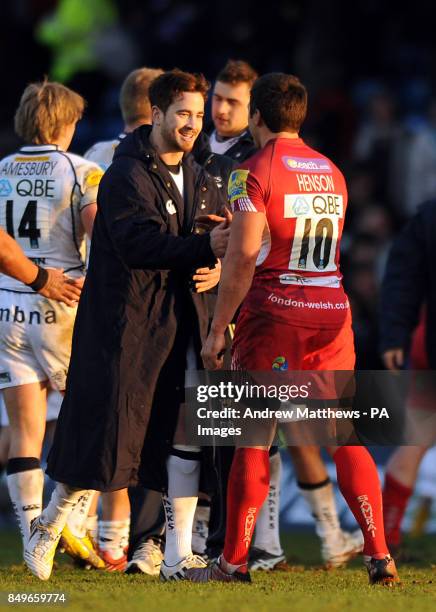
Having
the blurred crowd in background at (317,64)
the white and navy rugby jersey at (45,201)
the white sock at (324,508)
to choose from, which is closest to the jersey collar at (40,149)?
the white and navy rugby jersey at (45,201)

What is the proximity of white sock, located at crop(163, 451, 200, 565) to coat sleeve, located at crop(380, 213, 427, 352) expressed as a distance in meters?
2.45

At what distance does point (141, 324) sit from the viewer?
743 centimetres

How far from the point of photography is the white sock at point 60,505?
25.0 ft

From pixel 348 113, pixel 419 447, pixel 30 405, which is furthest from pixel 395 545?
pixel 348 113

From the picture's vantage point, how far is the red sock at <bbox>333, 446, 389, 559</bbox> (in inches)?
286

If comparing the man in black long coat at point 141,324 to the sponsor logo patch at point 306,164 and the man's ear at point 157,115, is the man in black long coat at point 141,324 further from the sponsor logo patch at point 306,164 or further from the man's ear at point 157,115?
the sponsor logo patch at point 306,164

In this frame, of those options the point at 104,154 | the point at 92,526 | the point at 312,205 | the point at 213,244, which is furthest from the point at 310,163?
the point at 92,526

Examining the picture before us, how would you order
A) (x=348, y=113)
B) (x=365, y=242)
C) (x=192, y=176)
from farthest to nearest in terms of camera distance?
(x=348, y=113)
(x=365, y=242)
(x=192, y=176)

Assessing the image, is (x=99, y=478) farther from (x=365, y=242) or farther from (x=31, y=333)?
(x=365, y=242)

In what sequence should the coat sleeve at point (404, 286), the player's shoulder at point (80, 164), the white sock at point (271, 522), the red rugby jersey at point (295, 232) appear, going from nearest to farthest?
the red rugby jersey at point (295, 232)
the player's shoulder at point (80, 164)
the white sock at point (271, 522)
the coat sleeve at point (404, 286)

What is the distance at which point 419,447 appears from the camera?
386 inches

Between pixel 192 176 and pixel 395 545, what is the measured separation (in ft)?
9.77

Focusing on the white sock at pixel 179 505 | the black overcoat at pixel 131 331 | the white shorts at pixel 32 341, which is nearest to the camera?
the black overcoat at pixel 131 331

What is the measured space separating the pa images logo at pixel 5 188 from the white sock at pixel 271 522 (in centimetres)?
198
